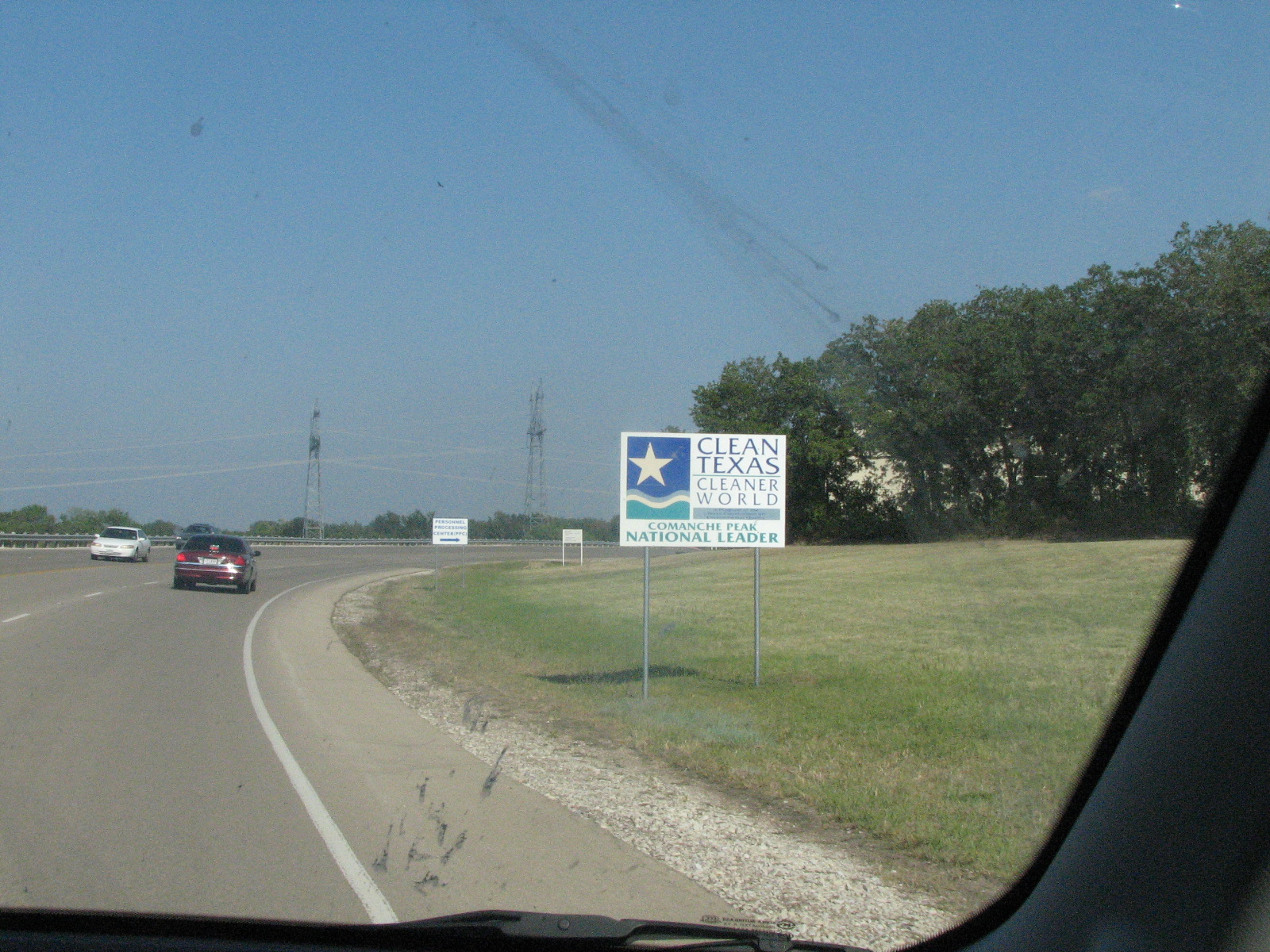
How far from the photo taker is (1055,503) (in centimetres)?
927

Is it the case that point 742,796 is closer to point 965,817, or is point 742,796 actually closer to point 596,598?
point 965,817

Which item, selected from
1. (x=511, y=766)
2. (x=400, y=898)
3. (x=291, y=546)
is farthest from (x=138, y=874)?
(x=291, y=546)

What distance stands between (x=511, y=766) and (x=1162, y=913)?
Result: 281 inches

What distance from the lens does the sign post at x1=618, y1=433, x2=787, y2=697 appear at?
47.1 feet

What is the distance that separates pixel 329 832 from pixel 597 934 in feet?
11.9

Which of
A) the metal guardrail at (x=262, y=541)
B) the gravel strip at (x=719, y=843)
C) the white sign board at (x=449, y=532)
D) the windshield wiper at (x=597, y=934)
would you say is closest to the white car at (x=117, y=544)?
the metal guardrail at (x=262, y=541)

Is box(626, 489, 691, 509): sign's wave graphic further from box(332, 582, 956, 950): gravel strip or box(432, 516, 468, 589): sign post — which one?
box(432, 516, 468, 589): sign post

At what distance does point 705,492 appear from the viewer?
47.5 ft

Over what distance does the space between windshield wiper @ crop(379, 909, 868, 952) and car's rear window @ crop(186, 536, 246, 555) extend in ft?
101

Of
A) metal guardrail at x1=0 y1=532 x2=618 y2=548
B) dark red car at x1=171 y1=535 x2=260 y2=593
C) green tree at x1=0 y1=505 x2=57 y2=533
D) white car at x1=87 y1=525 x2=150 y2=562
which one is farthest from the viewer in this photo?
green tree at x1=0 y1=505 x2=57 y2=533

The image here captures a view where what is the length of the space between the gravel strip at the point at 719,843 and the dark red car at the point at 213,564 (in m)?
22.4

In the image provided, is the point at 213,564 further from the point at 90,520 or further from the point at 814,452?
the point at 90,520

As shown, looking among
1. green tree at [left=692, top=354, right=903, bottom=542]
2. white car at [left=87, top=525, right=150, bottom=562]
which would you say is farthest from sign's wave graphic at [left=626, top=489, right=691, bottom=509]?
white car at [left=87, top=525, right=150, bottom=562]

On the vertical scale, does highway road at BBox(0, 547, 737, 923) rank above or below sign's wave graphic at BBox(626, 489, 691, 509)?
below
